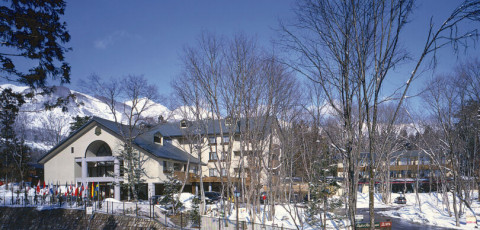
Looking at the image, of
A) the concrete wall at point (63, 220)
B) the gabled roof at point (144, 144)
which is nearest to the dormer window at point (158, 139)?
the gabled roof at point (144, 144)

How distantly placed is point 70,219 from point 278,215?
54.0 feet

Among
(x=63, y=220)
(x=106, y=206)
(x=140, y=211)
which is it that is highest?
(x=106, y=206)

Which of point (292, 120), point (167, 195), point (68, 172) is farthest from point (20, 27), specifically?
point (68, 172)

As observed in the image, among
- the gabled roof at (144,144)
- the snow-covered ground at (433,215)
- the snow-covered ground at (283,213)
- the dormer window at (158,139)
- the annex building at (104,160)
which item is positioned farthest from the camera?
the dormer window at (158,139)

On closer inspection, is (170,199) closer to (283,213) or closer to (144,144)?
(283,213)

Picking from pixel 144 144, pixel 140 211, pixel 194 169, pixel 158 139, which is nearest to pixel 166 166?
pixel 144 144

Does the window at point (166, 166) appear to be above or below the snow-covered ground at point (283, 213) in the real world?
above

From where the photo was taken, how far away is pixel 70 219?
93.1 ft

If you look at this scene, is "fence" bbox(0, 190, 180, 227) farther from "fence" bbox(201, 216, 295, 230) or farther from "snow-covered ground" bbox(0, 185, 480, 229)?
"fence" bbox(201, 216, 295, 230)

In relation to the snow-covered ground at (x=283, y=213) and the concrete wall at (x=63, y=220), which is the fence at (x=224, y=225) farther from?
the concrete wall at (x=63, y=220)

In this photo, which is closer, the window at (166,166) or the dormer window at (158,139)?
the window at (166,166)

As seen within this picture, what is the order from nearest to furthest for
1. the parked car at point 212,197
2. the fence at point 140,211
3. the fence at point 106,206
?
1. the fence at point 140,211
2. the fence at point 106,206
3. the parked car at point 212,197

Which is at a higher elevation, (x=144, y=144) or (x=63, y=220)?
(x=144, y=144)

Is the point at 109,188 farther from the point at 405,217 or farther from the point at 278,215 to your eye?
the point at 405,217
